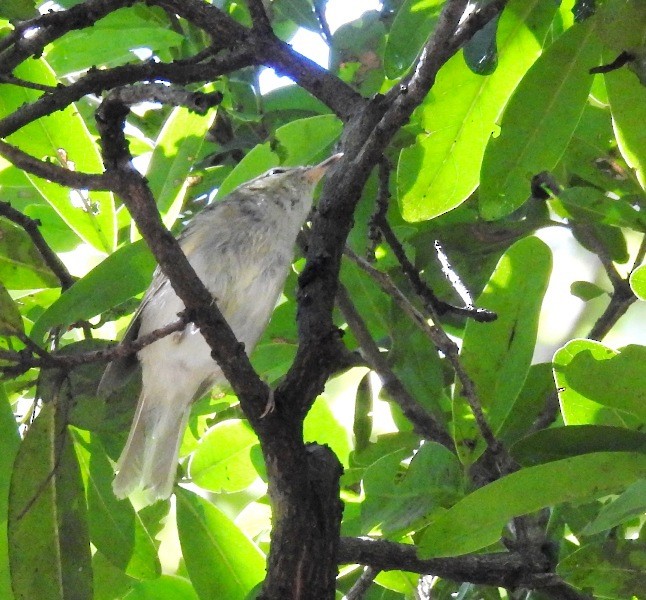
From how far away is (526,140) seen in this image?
2.17 metres

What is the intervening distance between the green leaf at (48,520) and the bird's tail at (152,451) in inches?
12.8

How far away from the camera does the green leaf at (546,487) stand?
5.63 ft

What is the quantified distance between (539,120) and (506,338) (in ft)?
1.69

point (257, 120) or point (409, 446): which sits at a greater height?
point (257, 120)

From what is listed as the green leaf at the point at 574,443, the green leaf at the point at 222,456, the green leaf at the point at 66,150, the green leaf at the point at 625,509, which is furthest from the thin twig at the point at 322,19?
the green leaf at the point at 625,509

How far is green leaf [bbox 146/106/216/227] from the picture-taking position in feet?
8.87

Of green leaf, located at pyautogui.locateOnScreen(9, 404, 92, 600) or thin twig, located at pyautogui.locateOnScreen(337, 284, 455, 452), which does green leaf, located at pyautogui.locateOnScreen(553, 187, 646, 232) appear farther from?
green leaf, located at pyautogui.locateOnScreen(9, 404, 92, 600)

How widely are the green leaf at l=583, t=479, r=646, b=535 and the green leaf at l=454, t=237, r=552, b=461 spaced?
0.47 meters

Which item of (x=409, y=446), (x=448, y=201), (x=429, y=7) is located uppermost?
(x=429, y=7)

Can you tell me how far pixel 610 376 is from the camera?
188 centimetres

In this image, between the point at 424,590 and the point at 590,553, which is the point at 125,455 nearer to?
the point at 424,590

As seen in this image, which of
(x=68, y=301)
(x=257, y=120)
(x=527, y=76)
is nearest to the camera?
(x=527, y=76)

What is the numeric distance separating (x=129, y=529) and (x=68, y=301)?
620 mm

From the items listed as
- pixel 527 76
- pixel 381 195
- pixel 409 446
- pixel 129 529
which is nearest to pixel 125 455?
pixel 129 529
